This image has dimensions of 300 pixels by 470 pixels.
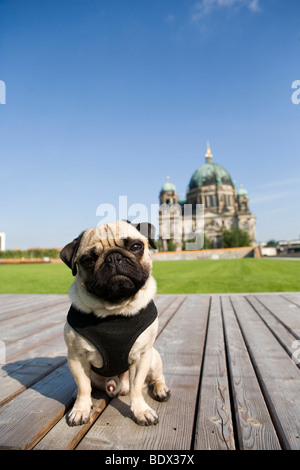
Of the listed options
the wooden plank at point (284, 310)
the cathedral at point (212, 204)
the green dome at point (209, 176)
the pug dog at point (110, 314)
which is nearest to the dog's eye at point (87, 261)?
the pug dog at point (110, 314)

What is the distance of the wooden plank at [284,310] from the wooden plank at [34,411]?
234 centimetres

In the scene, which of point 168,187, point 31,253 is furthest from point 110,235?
point 168,187

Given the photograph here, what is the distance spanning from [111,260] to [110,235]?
7.4 inches

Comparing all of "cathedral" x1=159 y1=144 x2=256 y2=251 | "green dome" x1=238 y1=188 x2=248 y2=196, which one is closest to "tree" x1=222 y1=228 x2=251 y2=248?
"cathedral" x1=159 y1=144 x2=256 y2=251

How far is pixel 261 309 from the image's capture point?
4.88 meters

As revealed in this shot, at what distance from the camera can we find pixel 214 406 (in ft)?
6.30

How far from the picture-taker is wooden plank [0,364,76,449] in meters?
1.61

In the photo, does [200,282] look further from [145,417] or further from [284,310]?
[145,417]

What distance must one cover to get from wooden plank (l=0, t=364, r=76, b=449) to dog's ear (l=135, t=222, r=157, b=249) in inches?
43.6

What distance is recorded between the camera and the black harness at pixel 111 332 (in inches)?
72.9

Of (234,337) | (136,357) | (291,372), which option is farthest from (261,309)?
(136,357)

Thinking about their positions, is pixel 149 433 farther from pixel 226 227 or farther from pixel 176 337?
pixel 226 227
